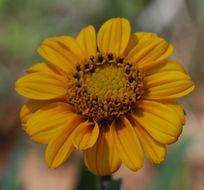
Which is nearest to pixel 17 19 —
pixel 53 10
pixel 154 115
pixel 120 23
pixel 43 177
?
pixel 53 10

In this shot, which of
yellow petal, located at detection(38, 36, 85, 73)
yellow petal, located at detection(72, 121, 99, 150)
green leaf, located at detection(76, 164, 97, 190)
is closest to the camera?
yellow petal, located at detection(72, 121, 99, 150)

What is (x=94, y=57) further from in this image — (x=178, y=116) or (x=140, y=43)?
(x=178, y=116)

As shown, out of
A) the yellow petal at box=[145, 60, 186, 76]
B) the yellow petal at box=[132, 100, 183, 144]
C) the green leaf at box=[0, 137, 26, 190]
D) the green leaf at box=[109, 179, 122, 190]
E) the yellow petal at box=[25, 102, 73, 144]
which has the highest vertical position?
the yellow petal at box=[25, 102, 73, 144]

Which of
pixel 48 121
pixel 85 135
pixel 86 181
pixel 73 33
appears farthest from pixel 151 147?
pixel 73 33

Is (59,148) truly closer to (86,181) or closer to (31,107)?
(31,107)

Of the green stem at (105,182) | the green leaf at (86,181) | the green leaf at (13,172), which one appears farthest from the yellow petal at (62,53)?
the green leaf at (13,172)

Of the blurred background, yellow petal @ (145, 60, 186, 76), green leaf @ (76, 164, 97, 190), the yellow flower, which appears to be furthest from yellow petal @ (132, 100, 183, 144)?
the blurred background

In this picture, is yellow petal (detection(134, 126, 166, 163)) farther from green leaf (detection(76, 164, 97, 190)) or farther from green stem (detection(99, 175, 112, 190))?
green leaf (detection(76, 164, 97, 190))
